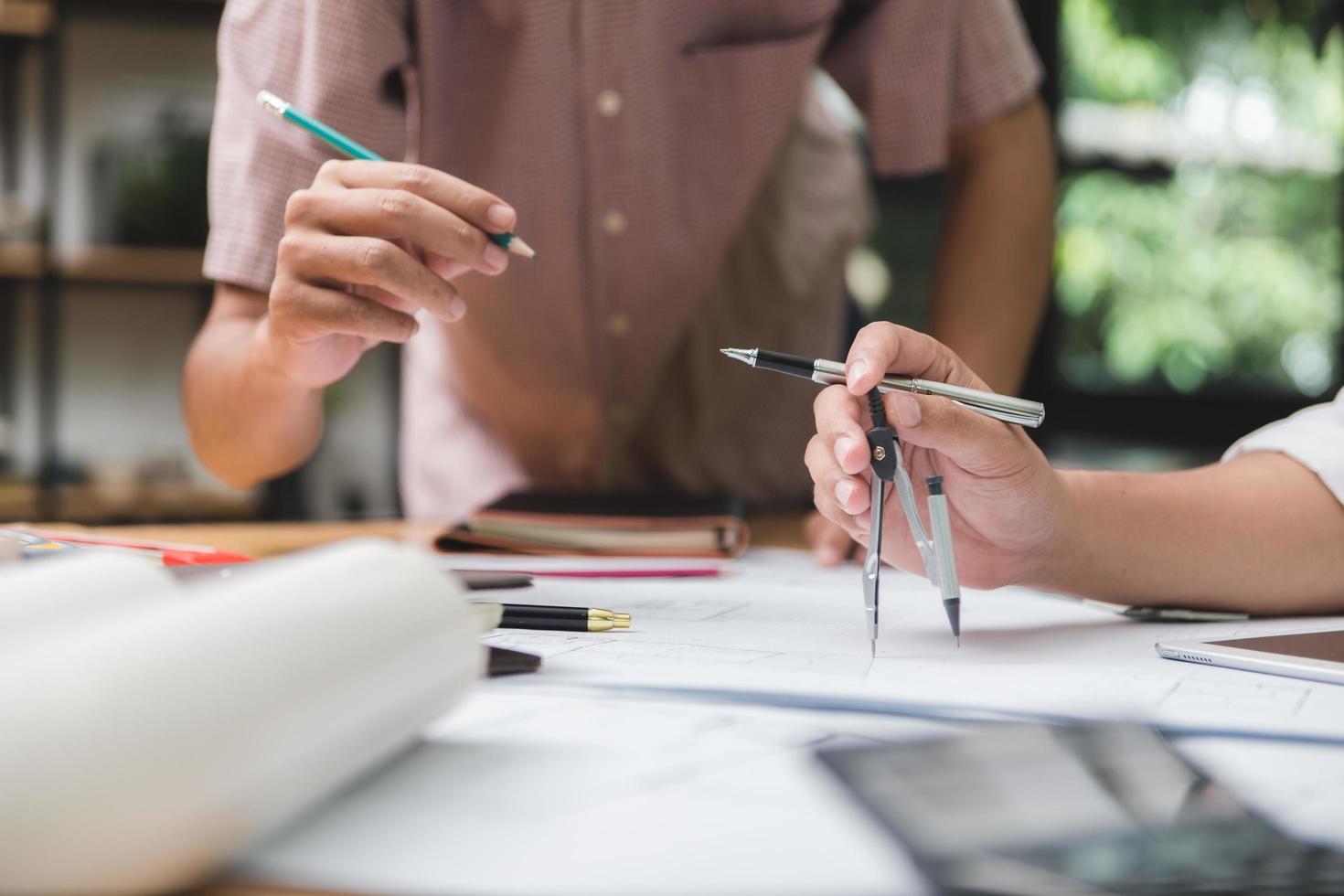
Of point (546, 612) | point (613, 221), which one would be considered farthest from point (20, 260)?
point (546, 612)

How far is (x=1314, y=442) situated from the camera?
682 mm

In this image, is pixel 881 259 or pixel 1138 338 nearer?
pixel 881 259

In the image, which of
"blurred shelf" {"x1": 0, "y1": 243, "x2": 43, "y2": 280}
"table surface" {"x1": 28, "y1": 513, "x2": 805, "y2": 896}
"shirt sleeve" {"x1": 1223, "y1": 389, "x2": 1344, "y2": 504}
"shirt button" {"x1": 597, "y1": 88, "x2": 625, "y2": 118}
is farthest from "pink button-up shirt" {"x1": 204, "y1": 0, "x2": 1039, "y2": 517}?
"blurred shelf" {"x1": 0, "y1": 243, "x2": 43, "y2": 280}

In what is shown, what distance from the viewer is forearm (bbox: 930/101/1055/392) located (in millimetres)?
1042

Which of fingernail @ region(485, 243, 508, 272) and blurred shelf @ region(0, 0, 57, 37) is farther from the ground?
blurred shelf @ region(0, 0, 57, 37)

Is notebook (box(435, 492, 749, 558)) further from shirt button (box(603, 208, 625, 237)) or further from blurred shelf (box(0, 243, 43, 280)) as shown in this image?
blurred shelf (box(0, 243, 43, 280))

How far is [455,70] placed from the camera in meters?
0.99

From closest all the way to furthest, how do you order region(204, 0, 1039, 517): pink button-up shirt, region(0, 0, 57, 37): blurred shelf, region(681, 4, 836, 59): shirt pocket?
region(204, 0, 1039, 517): pink button-up shirt → region(681, 4, 836, 59): shirt pocket → region(0, 0, 57, 37): blurred shelf

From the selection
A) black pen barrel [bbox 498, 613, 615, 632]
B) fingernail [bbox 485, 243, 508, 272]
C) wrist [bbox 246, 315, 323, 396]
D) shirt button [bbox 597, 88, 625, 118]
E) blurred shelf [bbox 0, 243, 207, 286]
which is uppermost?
blurred shelf [bbox 0, 243, 207, 286]

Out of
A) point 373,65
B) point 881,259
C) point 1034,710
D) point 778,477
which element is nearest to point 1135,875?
point 1034,710

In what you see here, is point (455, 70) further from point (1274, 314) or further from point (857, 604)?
point (1274, 314)

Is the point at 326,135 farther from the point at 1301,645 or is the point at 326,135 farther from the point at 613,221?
the point at 1301,645

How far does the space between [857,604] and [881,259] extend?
1504 mm

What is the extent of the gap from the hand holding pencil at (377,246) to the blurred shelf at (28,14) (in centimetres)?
187
